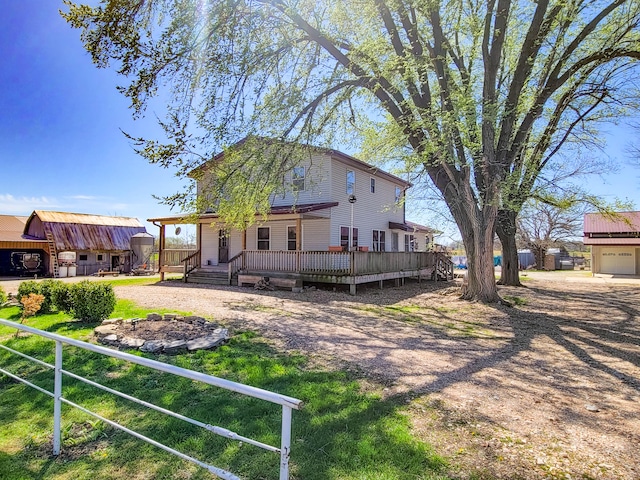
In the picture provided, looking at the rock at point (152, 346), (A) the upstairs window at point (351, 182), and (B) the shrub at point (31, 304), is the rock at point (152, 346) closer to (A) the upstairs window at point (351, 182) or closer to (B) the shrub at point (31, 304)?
(B) the shrub at point (31, 304)

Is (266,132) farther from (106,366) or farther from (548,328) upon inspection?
(548,328)

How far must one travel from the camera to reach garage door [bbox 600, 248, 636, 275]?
2845 cm

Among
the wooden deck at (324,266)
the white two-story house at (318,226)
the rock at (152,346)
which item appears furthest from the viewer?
the white two-story house at (318,226)

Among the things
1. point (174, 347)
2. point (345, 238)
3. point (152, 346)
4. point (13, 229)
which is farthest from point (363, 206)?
point (13, 229)

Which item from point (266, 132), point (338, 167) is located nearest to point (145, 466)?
point (266, 132)

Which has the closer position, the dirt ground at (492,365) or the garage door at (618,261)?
the dirt ground at (492,365)

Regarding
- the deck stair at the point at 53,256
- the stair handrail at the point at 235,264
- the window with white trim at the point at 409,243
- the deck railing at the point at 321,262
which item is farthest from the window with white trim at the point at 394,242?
the deck stair at the point at 53,256

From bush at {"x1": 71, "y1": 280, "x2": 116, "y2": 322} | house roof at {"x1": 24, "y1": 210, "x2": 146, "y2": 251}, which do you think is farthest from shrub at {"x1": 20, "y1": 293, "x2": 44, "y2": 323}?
house roof at {"x1": 24, "y1": 210, "x2": 146, "y2": 251}

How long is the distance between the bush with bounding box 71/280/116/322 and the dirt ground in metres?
2.21

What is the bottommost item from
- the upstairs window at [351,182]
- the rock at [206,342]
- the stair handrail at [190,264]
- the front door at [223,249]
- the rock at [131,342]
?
the rock at [206,342]

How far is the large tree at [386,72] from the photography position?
8992 millimetres

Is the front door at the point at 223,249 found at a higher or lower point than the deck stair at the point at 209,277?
higher

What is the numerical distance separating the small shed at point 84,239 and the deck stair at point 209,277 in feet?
37.9

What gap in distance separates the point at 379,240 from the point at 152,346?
16.9 metres
